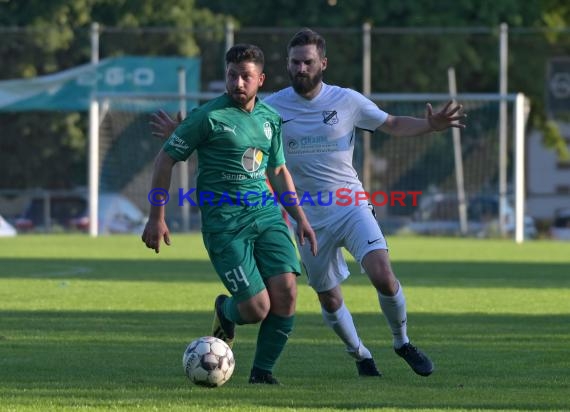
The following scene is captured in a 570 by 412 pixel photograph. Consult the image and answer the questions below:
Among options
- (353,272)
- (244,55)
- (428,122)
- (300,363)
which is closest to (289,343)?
(300,363)

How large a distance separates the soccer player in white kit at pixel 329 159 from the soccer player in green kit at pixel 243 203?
782mm

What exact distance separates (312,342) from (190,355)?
9.15 feet

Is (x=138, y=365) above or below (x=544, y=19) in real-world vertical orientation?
below

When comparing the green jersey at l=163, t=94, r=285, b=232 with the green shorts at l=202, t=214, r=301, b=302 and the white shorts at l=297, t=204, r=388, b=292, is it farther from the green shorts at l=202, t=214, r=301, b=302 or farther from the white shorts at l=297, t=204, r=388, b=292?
the white shorts at l=297, t=204, r=388, b=292

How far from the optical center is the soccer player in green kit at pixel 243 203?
27.7ft

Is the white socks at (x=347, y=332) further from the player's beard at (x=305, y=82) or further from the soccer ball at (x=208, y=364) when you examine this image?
the player's beard at (x=305, y=82)

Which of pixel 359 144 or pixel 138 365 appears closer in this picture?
pixel 138 365

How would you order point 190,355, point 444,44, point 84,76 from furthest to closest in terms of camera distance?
point 444,44
point 84,76
point 190,355

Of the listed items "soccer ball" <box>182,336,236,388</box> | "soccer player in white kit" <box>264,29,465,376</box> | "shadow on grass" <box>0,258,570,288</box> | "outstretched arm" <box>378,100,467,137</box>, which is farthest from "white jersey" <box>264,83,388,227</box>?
"shadow on grass" <box>0,258,570,288</box>

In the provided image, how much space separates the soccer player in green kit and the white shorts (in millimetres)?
727

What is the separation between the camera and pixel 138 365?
9469 millimetres

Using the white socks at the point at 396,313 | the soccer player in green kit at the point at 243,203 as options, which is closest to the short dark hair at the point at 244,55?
the soccer player in green kit at the point at 243,203

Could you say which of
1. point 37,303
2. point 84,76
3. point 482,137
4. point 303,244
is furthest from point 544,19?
point 303,244

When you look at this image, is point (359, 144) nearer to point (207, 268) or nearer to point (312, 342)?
point (207, 268)
